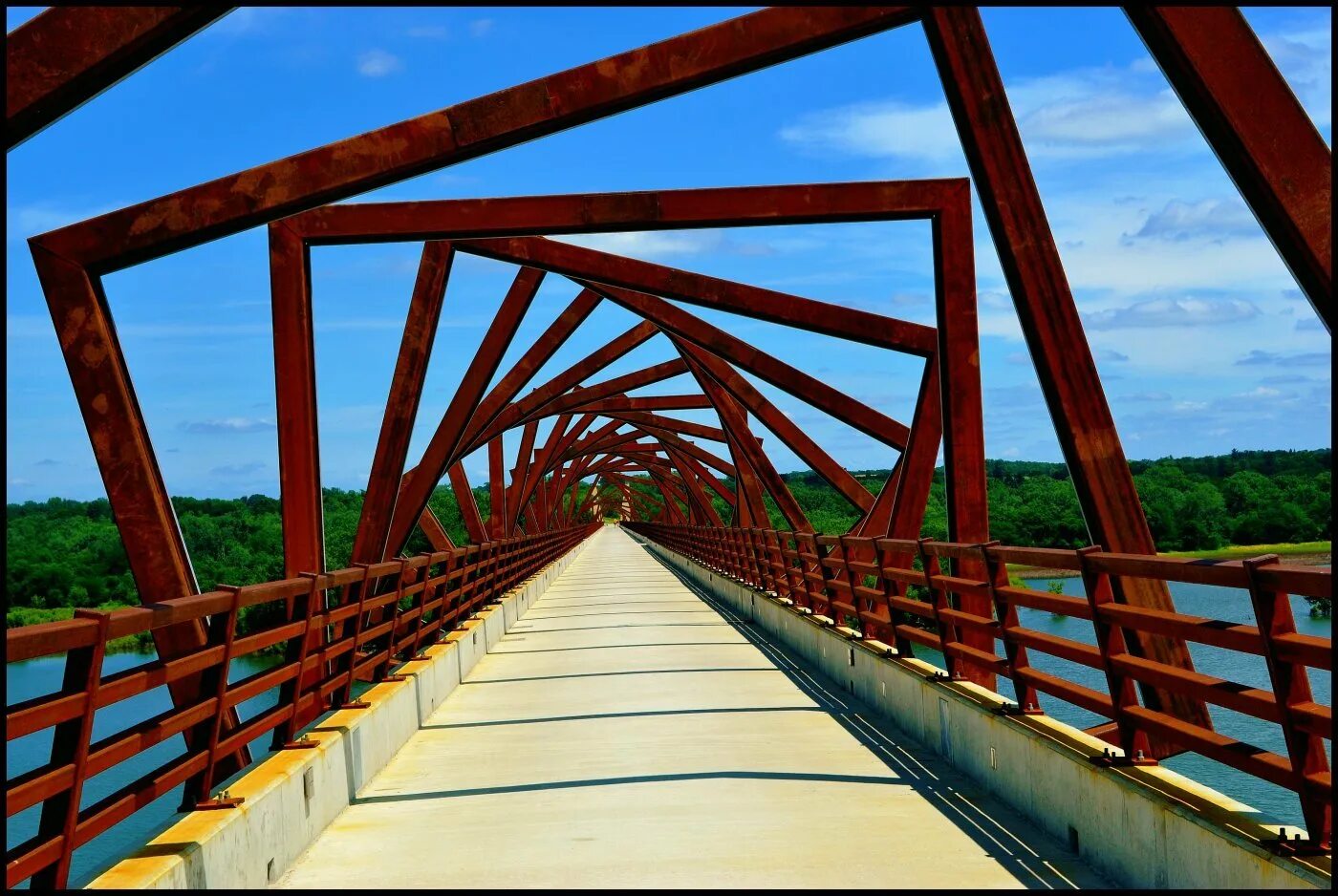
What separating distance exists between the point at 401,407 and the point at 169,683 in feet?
23.3

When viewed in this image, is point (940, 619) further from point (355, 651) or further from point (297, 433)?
point (297, 433)

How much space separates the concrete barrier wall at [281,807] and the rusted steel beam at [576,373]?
45.1 ft

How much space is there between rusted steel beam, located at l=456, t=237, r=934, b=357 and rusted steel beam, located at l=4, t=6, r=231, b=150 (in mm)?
8091

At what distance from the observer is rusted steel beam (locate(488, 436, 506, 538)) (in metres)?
32.7

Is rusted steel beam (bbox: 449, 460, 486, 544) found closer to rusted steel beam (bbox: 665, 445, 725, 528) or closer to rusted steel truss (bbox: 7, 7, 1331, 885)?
rusted steel truss (bbox: 7, 7, 1331, 885)

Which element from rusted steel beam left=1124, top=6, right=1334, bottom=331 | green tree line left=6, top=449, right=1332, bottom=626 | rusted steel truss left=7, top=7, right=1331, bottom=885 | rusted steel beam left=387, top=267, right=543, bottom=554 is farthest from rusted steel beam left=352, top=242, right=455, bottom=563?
green tree line left=6, top=449, right=1332, bottom=626

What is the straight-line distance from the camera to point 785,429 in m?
20.8

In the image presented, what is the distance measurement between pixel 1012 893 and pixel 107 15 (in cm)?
585

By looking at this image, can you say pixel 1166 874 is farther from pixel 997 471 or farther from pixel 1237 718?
pixel 997 471

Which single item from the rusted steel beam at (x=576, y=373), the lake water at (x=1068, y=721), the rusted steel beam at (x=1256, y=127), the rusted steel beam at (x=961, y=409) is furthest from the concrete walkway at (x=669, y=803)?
the rusted steel beam at (x=576, y=373)

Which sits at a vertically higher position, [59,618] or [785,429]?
[785,429]

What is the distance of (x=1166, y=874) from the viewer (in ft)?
17.3

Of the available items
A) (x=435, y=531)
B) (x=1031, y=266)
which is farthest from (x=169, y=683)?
(x=435, y=531)

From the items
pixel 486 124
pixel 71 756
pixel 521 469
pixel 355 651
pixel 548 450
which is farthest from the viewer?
pixel 548 450
